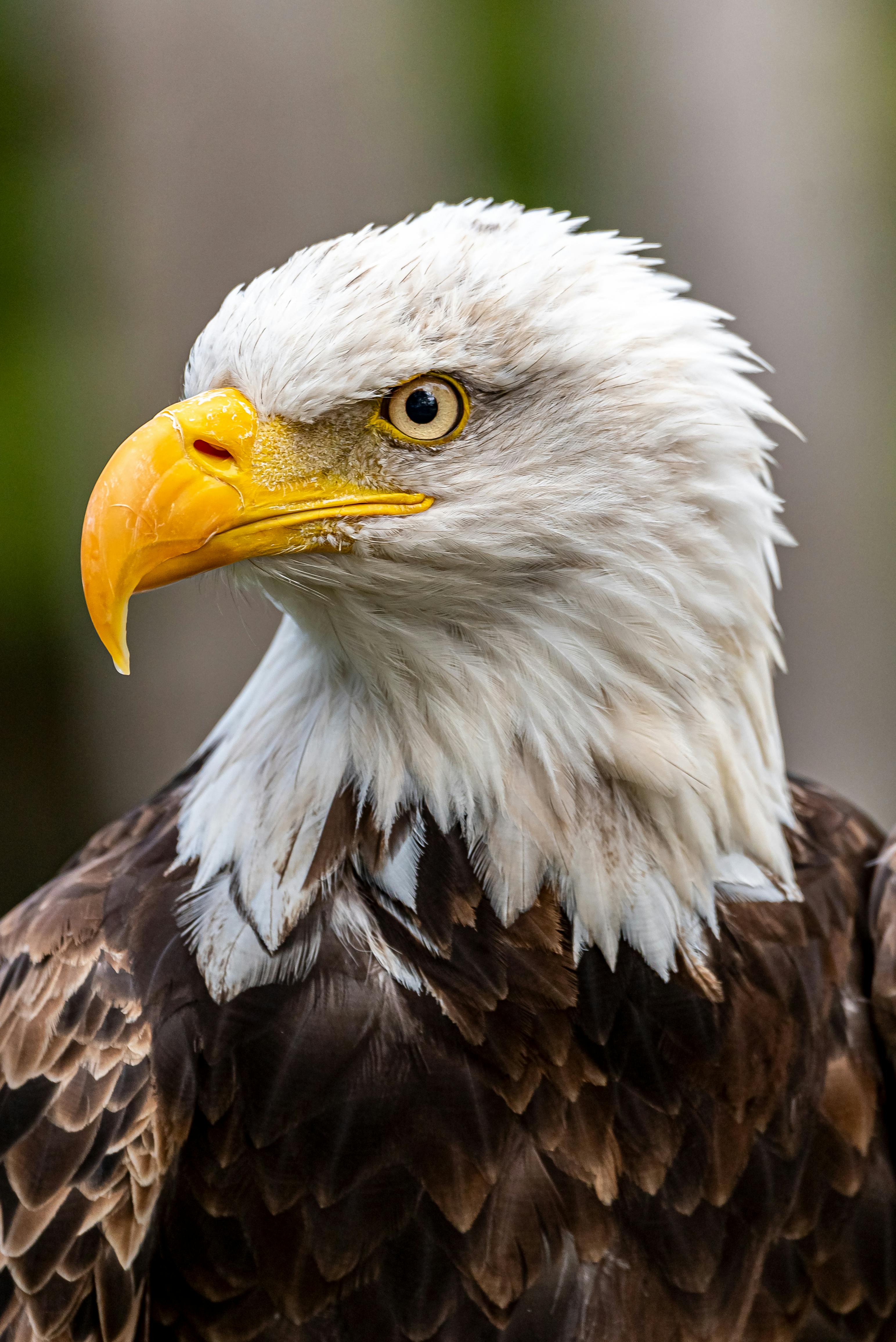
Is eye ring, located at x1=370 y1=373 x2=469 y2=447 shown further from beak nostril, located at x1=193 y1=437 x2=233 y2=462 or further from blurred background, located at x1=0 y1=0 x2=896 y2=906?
blurred background, located at x1=0 y1=0 x2=896 y2=906

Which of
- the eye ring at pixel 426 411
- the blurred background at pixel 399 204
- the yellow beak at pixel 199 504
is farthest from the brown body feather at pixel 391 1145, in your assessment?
the blurred background at pixel 399 204

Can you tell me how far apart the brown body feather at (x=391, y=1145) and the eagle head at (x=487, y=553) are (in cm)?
8

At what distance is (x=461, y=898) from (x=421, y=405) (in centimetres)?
58

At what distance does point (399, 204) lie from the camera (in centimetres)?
412

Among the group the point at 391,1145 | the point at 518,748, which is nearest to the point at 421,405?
the point at 518,748

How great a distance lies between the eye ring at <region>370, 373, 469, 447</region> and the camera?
53.2 inches

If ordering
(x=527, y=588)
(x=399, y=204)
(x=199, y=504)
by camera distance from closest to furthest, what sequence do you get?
(x=199, y=504), (x=527, y=588), (x=399, y=204)

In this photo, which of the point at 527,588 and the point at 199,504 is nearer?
the point at 199,504

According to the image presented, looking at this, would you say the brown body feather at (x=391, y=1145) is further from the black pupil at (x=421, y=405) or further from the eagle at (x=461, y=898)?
the black pupil at (x=421, y=405)

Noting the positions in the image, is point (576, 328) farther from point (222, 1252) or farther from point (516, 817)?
point (222, 1252)

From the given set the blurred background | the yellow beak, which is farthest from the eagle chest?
the blurred background

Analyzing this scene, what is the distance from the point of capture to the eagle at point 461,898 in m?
1.38

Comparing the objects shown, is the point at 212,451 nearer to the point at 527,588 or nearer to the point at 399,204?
the point at 527,588

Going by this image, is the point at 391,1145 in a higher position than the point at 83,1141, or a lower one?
lower
